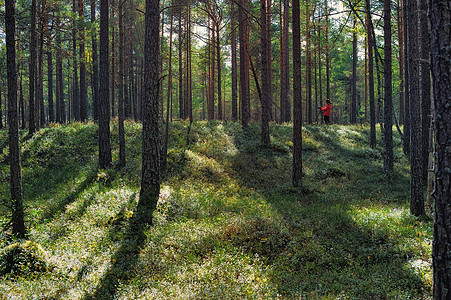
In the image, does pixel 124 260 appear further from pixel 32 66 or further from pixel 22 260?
pixel 32 66

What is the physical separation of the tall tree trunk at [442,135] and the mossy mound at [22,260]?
23.1 ft

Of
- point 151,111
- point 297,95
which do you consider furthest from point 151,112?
point 297,95

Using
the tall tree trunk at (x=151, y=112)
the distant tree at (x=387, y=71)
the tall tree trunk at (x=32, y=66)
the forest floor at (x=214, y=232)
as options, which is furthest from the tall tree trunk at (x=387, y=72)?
the tall tree trunk at (x=32, y=66)

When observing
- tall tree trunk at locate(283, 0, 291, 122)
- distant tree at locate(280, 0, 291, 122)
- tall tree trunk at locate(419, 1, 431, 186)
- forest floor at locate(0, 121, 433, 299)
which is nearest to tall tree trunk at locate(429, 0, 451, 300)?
forest floor at locate(0, 121, 433, 299)

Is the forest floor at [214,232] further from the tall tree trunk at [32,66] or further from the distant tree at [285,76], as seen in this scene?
the distant tree at [285,76]

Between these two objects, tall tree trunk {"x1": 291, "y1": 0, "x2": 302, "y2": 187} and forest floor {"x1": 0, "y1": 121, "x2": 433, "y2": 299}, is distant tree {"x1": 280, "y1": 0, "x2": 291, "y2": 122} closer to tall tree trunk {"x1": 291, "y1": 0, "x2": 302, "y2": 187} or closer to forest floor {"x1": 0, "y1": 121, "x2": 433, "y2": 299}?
forest floor {"x1": 0, "y1": 121, "x2": 433, "y2": 299}

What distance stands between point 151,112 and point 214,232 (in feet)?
15.4

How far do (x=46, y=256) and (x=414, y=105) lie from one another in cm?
1062

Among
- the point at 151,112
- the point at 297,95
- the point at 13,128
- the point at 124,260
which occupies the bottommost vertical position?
the point at 124,260

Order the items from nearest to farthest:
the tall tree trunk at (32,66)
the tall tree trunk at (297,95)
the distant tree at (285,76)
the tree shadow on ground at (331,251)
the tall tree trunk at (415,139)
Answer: the tree shadow on ground at (331,251)
the tall tree trunk at (415,139)
the tall tree trunk at (297,95)
the tall tree trunk at (32,66)
the distant tree at (285,76)

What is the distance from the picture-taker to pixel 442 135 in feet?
10.5

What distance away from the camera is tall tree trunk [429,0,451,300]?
10.3ft

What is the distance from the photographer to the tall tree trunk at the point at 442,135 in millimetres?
3138

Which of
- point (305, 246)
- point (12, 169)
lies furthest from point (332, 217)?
point (12, 169)
